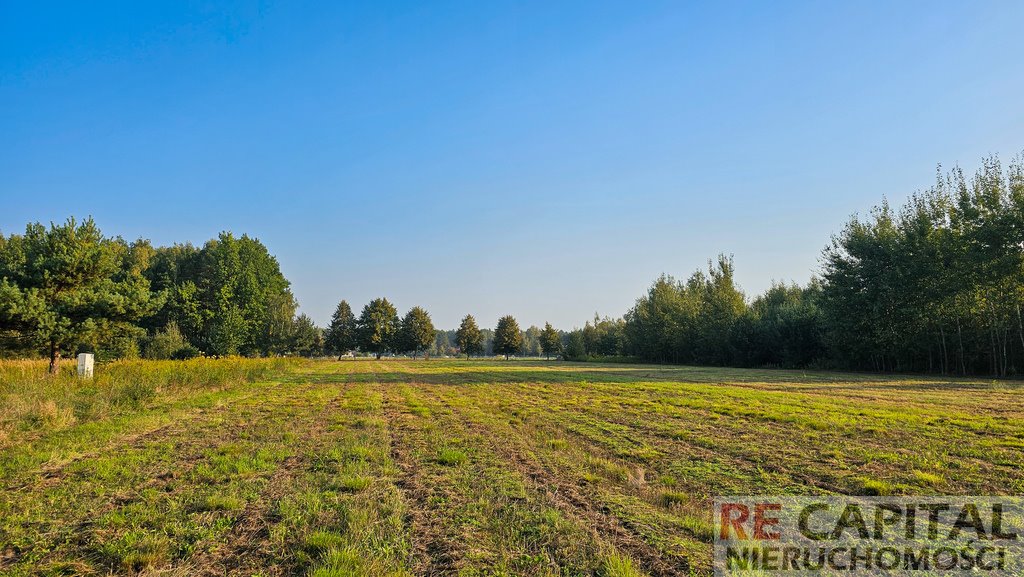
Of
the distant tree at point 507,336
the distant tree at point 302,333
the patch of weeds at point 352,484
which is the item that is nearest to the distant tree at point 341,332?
the distant tree at point 302,333

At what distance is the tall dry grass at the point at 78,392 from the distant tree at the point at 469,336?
79.4 metres

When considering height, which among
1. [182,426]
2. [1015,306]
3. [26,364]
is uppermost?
[1015,306]

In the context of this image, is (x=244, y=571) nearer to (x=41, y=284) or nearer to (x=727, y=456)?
(x=727, y=456)

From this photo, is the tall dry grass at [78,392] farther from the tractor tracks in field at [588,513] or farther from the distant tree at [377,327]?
the distant tree at [377,327]

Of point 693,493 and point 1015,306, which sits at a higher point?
point 1015,306

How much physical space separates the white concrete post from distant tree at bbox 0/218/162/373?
2.47 meters

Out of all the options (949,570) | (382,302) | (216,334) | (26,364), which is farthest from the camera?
(382,302)

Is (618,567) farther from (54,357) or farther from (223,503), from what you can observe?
(54,357)

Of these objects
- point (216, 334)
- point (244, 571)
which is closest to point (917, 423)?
point (244, 571)

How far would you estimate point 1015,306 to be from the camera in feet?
90.0

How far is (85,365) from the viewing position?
15.4 metres

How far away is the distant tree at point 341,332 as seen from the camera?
296 feet

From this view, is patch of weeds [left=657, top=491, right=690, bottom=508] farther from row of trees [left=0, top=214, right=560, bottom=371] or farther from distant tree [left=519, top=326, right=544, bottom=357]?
distant tree [left=519, top=326, right=544, bottom=357]

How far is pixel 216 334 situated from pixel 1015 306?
2536 inches
